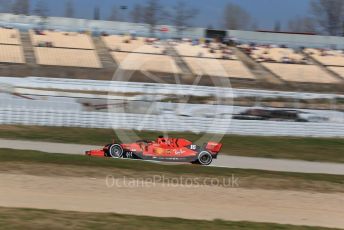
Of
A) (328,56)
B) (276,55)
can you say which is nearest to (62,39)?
(276,55)

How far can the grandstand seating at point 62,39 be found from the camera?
53844mm

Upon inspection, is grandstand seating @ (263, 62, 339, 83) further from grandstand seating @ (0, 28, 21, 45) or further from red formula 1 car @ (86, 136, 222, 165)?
red formula 1 car @ (86, 136, 222, 165)

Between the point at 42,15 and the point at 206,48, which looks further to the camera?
the point at 42,15

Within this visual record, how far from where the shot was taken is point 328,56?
204 ft

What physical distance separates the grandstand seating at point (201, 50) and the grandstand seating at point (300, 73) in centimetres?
489

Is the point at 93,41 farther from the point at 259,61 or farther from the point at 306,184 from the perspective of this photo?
the point at 306,184

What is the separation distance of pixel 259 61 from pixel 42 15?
2721 cm

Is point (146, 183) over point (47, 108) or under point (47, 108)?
under

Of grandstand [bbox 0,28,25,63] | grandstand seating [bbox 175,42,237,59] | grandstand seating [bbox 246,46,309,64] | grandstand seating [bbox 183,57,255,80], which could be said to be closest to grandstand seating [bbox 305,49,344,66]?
grandstand seating [bbox 246,46,309,64]

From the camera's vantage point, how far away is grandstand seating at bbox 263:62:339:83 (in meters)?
51.1

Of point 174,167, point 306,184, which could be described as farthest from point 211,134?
point 306,184

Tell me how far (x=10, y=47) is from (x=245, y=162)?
36.1 metres

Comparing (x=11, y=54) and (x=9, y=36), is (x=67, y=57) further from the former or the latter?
(x=9, y=36)

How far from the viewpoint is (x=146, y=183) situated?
11617 millimetres
